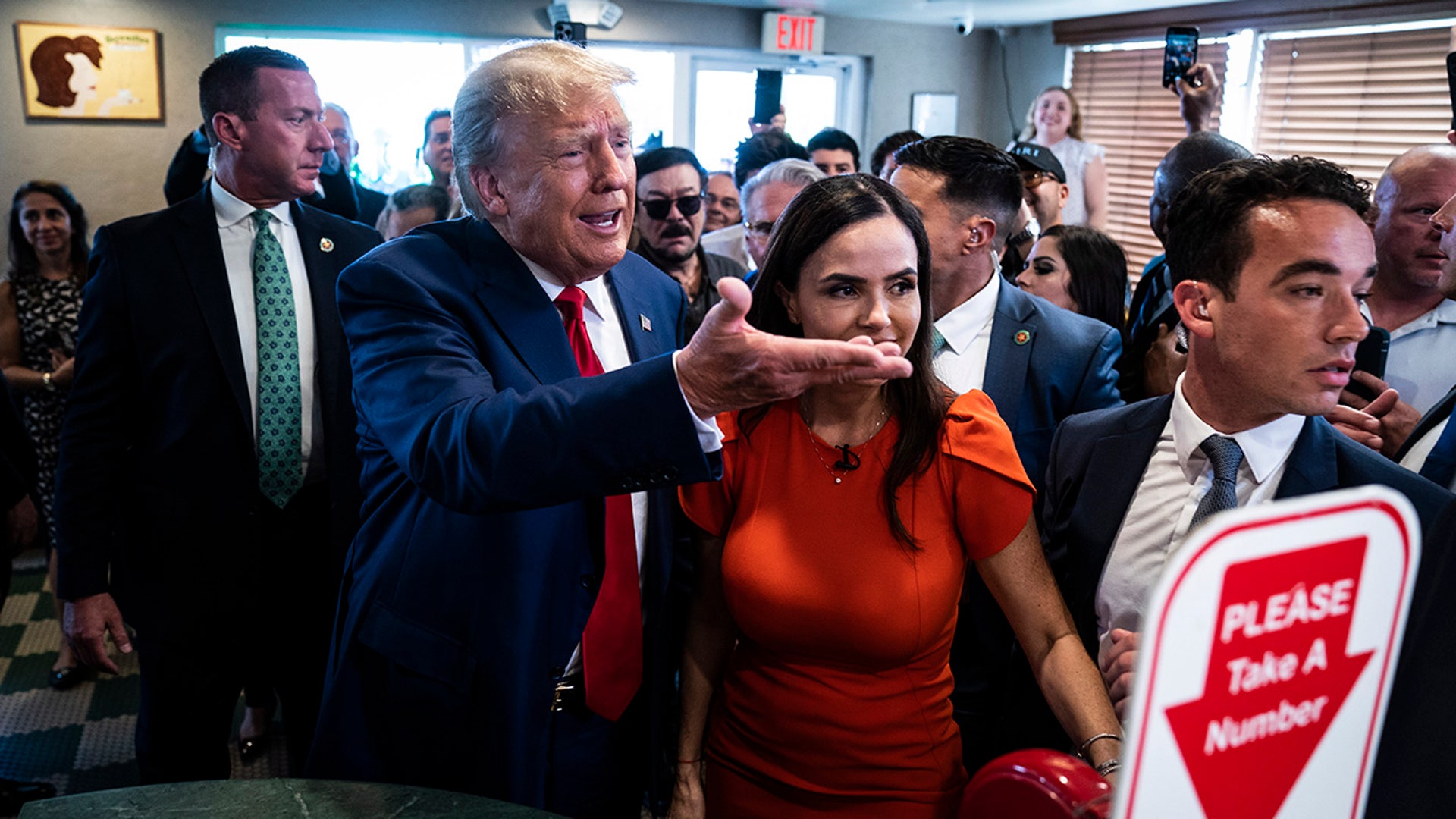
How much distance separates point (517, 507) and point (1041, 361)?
1283 millimetres

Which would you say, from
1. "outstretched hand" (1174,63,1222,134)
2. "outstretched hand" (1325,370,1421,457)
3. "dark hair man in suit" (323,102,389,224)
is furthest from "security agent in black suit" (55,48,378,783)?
"outstretched hand" (1174,63,1222,134)

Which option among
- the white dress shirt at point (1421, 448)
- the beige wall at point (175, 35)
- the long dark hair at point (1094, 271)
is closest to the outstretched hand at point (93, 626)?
the white dress shirt at point (1421, 448)

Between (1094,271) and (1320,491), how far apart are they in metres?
1.64

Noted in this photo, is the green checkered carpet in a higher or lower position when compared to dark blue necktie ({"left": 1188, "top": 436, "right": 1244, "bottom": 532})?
lower

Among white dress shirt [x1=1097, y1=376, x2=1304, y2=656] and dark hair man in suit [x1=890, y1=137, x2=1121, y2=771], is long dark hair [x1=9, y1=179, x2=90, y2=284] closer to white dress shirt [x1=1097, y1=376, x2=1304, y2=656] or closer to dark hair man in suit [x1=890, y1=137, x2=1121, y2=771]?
dark hair man in suit [x1=890, y1=137, x2=1121, y2=771]

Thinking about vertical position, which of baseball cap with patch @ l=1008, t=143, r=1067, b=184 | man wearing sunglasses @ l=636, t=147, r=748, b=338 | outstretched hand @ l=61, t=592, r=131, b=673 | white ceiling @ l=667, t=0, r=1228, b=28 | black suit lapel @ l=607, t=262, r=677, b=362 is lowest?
outstretched hand @ l=61, t=592, r=131, b=673

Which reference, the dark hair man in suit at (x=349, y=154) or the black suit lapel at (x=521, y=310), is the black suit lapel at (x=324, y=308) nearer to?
the black suit lapel at (x=521, y=310)

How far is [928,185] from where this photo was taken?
229 cm

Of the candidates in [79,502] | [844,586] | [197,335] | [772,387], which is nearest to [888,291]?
[844,586]

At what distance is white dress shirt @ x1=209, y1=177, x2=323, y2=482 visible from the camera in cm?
211

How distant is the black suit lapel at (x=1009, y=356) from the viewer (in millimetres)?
1978

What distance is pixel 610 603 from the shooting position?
4.54 ft

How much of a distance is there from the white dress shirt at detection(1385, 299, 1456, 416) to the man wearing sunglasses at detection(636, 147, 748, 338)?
1.76 meters

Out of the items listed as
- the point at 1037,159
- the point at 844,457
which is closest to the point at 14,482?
the point at 844,457
